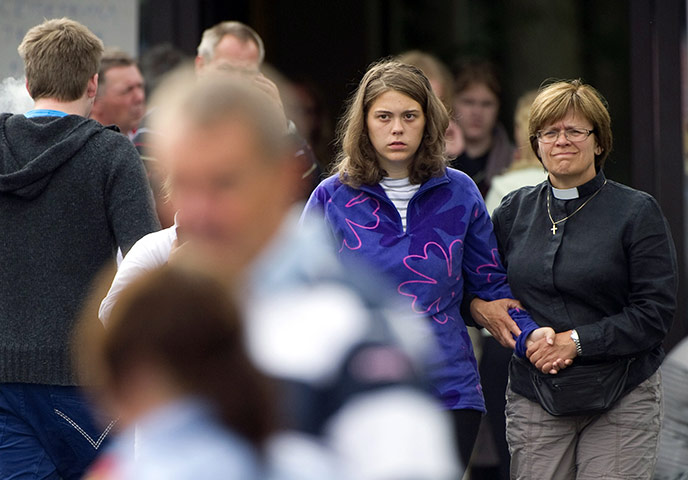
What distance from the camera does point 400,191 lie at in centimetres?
398

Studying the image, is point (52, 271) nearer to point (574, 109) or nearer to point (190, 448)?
point (574, 109)

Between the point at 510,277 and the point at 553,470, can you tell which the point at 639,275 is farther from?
the point at 553,470

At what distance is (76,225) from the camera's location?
3.56m

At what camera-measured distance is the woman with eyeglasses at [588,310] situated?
3.96m

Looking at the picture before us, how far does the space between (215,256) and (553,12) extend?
7721 mm

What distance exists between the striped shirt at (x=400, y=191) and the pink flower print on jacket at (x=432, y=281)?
0.19 meters

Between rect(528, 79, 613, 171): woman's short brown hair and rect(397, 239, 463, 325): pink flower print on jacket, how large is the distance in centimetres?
72

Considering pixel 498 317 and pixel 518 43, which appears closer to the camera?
pixel 498 317

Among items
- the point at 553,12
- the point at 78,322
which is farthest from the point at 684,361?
the point at 553,12

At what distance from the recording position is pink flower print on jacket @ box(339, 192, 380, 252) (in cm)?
384

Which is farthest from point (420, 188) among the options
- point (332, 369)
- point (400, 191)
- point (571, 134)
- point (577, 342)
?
point (332, 369)

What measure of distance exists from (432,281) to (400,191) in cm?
38

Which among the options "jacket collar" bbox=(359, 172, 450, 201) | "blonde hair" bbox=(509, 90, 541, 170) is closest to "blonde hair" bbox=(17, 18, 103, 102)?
"jacket collar" bbox=(359, 172, 450, 201)

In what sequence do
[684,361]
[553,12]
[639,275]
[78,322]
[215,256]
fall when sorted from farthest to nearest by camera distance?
[553,12] → [639,275] → [78,322] → [684,361] → [215,256]
